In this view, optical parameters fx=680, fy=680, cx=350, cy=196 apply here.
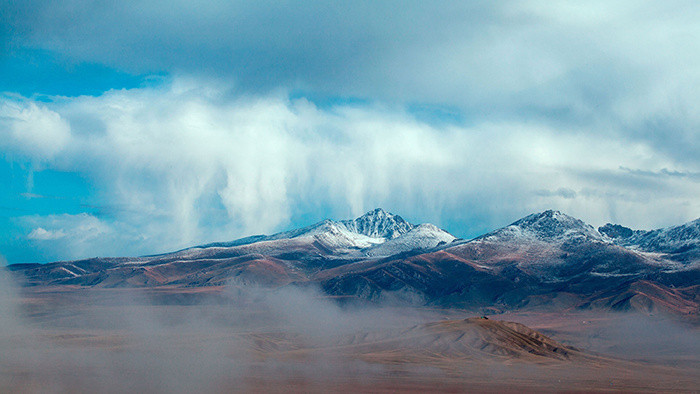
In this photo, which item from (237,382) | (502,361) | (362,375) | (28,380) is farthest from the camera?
(502,361)

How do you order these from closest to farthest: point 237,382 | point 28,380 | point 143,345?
point 28,380
point 237,382
point 143,345

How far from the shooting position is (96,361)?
5822 inches

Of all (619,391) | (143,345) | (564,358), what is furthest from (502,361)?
(143,345)

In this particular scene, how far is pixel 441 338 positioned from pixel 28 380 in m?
115

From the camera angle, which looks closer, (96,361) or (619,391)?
(619,391)

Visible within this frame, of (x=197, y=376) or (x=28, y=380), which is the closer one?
(x=28, y=380)

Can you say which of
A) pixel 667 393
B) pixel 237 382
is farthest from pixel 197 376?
pixel 667 393

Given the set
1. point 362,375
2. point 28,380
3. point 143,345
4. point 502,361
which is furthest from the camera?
point 143,345

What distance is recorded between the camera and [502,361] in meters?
175

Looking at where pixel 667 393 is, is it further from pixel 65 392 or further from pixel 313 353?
pixel 65 392

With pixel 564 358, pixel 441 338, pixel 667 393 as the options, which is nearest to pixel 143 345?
pixel 441 338

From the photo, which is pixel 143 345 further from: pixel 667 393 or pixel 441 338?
pixel 667 393

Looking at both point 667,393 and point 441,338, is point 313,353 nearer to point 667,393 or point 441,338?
point 441,338

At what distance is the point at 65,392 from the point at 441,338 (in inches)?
4561
